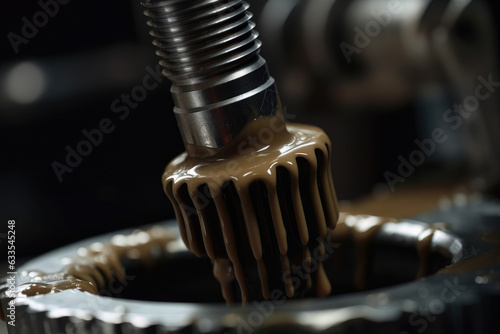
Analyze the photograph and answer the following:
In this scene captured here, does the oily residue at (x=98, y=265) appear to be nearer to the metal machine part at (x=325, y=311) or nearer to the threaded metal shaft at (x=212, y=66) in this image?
the metal machine part at (x=325, y=311)

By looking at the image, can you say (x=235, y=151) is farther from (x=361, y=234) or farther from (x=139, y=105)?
(x=139, y=105)

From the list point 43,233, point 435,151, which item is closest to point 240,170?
point 435,151

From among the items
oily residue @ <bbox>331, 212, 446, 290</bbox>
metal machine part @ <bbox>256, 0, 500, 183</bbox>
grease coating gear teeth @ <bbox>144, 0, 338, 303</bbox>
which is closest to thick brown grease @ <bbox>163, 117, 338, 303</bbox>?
grease coating gear teeth @ <bbox>144, 0, 338, 303</bbox>

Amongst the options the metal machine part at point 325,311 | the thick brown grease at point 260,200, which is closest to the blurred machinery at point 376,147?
the metal machine part at point 325,311

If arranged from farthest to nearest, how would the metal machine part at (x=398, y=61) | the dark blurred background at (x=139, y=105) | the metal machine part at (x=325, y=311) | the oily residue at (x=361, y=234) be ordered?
the dark blurred background at (x=139, y=105) → the metal machine part at (x=398, y=61) → the oily residue at (x=361, y=234) → the metal machine part at (x=325, y=311)

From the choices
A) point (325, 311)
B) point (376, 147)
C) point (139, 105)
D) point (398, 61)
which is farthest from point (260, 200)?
→ point (139, 105)

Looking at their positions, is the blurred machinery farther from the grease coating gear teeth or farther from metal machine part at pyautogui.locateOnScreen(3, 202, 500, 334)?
the grease coating gear teeth
